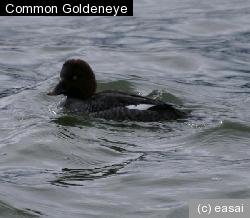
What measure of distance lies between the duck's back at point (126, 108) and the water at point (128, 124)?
0.11 m

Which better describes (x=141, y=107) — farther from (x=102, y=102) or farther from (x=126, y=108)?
(x=102, y=102)

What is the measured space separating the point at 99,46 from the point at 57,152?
7.48 metres

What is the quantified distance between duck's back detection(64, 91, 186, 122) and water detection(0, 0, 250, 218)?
4.4 inches

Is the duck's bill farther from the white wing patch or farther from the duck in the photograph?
the white wing patch

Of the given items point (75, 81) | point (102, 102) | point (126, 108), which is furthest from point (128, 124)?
point (75, 81)

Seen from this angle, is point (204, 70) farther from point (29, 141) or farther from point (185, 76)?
point (29, 141)

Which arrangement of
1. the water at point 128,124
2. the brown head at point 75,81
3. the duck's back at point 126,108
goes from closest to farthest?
the water at point 128,124
the duck's back at point 126,108
the brown head at point 75,81

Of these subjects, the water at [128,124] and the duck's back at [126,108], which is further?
the duck's back at [126,108]

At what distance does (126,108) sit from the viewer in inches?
472

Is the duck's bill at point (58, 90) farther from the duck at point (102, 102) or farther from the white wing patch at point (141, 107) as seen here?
the white wing patch at point (141, 107)

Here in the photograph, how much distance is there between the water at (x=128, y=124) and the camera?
905 centimetres

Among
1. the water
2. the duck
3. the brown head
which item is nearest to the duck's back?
the duck

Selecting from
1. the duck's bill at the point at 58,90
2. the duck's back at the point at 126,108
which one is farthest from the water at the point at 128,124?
the duck's bill at the point at 58,90

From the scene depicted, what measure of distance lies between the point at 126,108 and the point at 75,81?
1.23 meters
